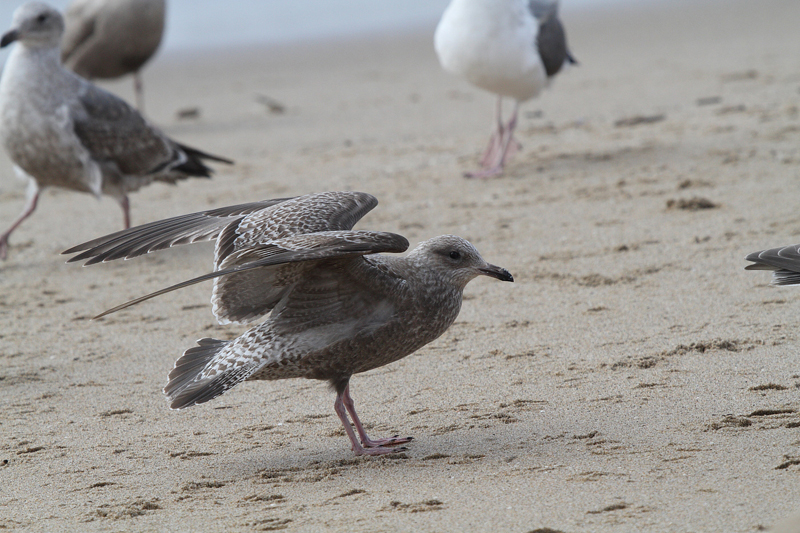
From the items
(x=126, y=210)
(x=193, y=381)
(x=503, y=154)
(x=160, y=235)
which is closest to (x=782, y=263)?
(x=193, y=381)

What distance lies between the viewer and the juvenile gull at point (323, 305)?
3523 mm

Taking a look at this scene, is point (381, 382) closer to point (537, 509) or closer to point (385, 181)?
point (537, 509)

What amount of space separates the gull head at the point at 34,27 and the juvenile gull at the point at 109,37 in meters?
4.92

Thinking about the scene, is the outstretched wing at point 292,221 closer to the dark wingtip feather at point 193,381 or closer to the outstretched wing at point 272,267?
the outstretched wing at point 272,267

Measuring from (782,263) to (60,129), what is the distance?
4.69 meters

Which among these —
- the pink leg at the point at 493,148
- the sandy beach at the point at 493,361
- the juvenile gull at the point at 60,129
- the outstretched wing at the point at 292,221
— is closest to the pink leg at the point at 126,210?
the juvenile gull at the point at 60,129

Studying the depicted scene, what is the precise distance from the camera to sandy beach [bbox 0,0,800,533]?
3074 millimetres

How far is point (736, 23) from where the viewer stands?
51.6 feet

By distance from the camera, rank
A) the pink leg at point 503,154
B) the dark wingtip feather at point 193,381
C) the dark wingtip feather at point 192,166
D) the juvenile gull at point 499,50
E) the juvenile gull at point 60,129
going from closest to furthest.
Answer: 1. the dark wingtip feather at point 193,381
2. the juvenile gull at point 60,129
3. the dark wingtip feather at point 192,166
4. the pink leg at point 503,154
5. the juvenile gull at point 499,50

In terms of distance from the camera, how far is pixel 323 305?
12.0 ft

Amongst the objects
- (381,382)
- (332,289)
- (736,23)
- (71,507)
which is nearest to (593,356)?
(381,382)

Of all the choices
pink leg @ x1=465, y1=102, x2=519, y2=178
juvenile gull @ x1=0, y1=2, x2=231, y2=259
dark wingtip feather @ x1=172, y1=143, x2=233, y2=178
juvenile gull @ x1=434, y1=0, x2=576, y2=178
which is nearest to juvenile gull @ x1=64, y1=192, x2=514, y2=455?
juvenile gull @ x1=0, y1=2, x2=231, y2=259

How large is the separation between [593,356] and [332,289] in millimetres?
1329

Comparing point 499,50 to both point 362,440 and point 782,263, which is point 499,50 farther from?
point 362,440
